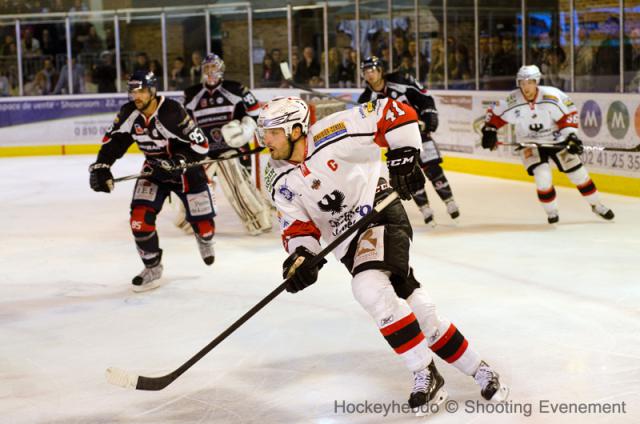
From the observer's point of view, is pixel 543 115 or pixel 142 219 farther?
pixel 543 115

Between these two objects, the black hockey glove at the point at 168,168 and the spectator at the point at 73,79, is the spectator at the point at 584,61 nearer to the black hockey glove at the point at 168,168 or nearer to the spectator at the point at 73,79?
the black hockey glove at the point at 168,168

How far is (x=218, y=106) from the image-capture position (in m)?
7.21

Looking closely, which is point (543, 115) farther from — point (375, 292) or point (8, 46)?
point (8, 46)

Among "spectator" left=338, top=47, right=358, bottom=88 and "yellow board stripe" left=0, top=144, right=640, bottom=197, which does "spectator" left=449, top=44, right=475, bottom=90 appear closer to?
"yellow board stripe" left=0, top=144, right=640, bottom=197

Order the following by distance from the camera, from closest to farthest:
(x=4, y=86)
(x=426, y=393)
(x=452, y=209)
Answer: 1. (x=426, y=393)
2. (x=452, y=209)
3. (x=4, y=86)

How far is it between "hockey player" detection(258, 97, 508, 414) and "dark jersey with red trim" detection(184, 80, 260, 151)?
3771 millimetres

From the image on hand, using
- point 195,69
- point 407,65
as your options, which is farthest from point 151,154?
point 195,69

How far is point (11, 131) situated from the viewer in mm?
13641

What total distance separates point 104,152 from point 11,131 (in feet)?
28.7

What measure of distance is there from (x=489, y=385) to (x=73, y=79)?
→ 39.2ft

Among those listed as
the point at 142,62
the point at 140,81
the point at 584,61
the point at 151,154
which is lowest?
the point at 151,154

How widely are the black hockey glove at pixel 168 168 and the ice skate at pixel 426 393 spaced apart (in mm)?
2429

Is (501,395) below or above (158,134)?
below

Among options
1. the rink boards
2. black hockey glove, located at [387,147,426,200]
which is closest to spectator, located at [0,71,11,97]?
the rink boards
